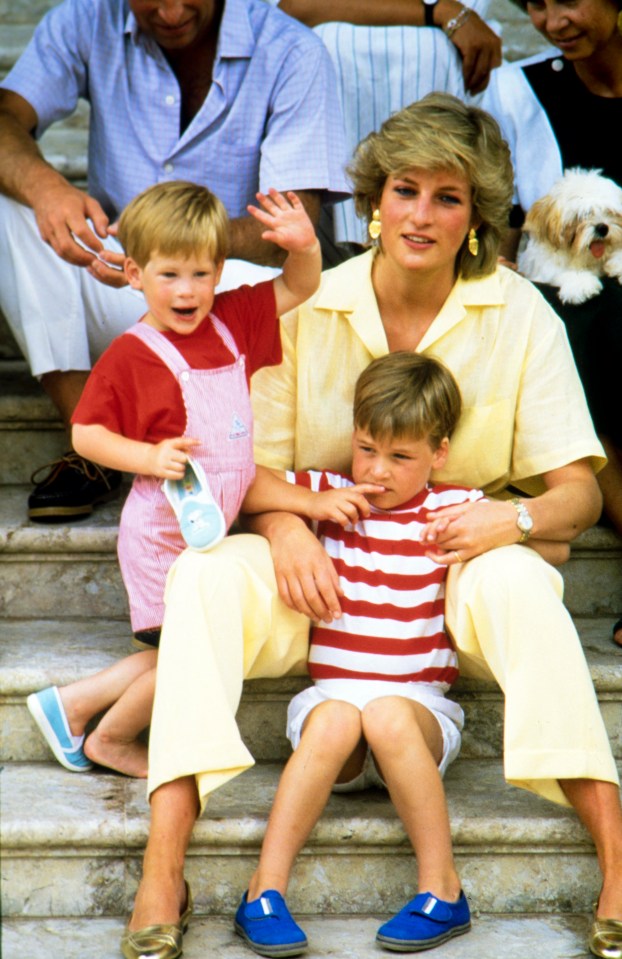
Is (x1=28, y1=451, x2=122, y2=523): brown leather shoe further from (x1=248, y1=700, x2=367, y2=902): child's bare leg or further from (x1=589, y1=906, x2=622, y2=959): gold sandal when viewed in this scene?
(x1=589, y1=906, x2=622, y2=959): gold sandal

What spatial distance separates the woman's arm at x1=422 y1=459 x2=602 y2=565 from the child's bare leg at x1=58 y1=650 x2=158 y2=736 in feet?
1.90

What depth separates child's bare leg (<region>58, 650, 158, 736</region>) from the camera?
7.73 feet

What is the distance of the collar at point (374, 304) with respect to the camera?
2490 mm

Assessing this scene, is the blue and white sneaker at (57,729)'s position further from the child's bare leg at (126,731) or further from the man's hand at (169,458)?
the man's hand at (169,458)

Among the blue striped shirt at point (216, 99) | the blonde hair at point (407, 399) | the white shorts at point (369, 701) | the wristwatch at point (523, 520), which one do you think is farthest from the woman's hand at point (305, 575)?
the blue striped shirt at point (216, 99)

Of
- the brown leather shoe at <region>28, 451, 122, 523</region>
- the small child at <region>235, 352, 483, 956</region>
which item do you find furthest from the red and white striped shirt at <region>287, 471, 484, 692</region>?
the brown leather shoe at <region>28, 451, 122, 523</region>

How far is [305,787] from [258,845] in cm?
16

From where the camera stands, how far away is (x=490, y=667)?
2217 millimetres

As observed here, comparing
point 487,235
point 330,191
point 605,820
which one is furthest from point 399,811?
point 330,191

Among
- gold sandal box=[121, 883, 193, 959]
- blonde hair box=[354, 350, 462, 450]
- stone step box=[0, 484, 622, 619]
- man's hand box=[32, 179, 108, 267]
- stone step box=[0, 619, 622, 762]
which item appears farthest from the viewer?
stone step box=[0, 484, 622, 619]

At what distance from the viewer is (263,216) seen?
2230 millimetres

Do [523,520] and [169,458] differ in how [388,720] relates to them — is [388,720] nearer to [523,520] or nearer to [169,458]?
[523,520]

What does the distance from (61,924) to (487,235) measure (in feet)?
4.87

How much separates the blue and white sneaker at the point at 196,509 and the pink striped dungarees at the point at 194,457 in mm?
94
